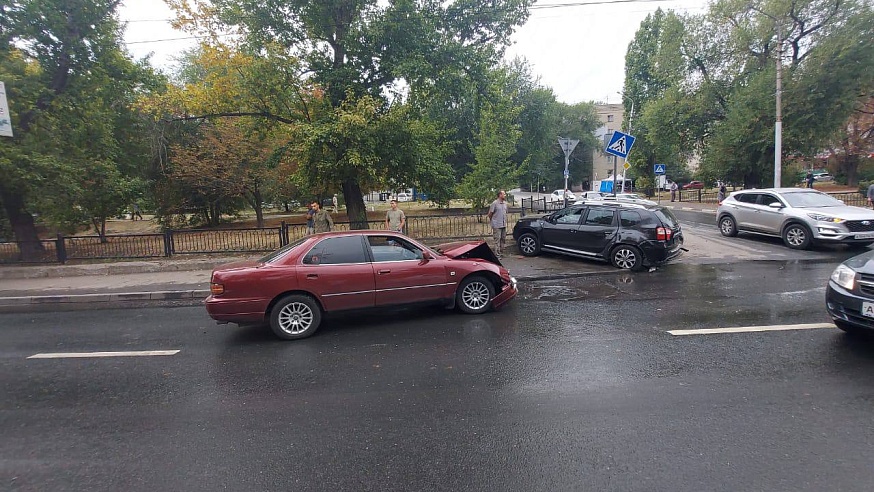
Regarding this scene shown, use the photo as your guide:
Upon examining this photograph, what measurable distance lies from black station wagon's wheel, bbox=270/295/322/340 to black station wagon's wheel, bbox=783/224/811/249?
13.2 metres

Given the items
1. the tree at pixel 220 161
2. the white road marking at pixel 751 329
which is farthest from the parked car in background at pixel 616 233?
the tree at pixel 220 161

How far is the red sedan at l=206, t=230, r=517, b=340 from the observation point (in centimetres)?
615

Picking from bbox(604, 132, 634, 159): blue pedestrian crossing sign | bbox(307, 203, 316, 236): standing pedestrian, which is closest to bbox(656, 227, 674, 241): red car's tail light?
bbox(604, 132, 634, 159): blue pedestrian crossing sign

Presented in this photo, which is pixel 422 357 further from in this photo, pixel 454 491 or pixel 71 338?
pixel 71 338

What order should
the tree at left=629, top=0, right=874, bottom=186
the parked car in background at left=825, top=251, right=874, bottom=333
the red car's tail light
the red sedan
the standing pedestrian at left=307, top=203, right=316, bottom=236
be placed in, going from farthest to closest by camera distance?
the tree at left=629, top=0, right=874, bottom=186 < the standing pedestrian at left=307, top=203, right=316, bottom=236 < the red car's tail light < the red sedan < the parked car in background at left=825, top=251, right=874, bottom=333

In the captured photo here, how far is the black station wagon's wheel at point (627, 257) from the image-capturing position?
1055cm

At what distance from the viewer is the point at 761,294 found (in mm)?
8047

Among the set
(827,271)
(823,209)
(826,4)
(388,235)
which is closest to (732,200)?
(823,209)

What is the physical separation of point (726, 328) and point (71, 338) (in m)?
9.51

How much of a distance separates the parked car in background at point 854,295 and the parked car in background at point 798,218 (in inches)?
316

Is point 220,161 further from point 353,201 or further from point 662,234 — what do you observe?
point 662,234

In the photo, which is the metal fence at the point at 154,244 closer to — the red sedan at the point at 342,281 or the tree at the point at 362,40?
the tree at the point at 362,40

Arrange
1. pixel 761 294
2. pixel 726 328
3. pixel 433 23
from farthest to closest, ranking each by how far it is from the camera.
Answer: pixel 433 23 → pixel 761 294 → pixel 726 328

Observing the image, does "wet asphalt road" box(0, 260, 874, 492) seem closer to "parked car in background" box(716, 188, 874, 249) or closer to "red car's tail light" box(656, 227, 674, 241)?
"red car's tail light" box(656, 227, 674, 241)
